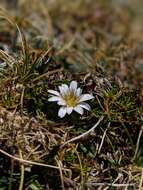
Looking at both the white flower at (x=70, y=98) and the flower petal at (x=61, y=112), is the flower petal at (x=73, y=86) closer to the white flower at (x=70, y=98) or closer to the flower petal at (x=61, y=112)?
the white flower at (x=70, y=98)

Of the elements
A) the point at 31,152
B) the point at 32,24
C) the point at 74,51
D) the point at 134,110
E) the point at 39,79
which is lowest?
the point at 31,152

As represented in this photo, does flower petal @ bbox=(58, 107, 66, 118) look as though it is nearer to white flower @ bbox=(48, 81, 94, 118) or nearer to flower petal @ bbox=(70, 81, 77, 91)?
white flower @ bbox=(48, 81, 94, 118)

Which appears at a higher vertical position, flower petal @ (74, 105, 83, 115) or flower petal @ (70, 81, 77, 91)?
flower petal @ (70, 81, 77, 91)

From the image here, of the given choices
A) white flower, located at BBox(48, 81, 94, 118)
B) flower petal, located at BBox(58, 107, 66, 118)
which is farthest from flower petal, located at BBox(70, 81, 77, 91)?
flower petal, located at BBox(58, 107, 66, 118)

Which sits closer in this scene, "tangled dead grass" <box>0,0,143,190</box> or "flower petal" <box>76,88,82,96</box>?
"tangled dead grass" <box>0,0,143,190</box>

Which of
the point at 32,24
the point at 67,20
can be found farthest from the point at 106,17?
the point at 32,24

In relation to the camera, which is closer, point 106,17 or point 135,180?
point 135,180

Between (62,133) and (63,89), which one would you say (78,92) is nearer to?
(63,89)

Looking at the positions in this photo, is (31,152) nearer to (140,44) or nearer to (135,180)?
(135,180)
